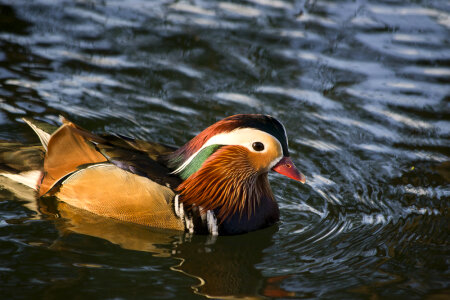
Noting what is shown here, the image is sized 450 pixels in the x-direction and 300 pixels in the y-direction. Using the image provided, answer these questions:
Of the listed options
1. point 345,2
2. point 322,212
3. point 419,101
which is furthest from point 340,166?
point 345,2

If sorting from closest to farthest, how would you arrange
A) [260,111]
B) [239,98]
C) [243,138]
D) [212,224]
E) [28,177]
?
[243,138], [212,224], [28,177], [260,111], [239,98]

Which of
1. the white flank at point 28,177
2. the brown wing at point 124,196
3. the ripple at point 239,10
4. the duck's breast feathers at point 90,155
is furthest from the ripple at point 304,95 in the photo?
the white flank at point 28,177

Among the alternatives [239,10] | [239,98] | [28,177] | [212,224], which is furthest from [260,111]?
[239,10]

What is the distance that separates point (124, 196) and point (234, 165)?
94 centimetres

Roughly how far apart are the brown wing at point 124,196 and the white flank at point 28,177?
1.19 ft

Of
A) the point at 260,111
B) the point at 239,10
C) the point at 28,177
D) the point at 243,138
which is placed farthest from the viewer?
the point at 239,10

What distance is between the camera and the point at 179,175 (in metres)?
5.96

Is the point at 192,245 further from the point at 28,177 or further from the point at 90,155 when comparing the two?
the point at 28,177

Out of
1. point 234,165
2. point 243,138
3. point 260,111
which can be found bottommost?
point 234,165

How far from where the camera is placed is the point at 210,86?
841 centimetres

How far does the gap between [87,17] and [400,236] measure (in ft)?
19.4

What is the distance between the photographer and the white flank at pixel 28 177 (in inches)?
243

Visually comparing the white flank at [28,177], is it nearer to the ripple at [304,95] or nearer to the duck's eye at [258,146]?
the duck's eye at [258,146]

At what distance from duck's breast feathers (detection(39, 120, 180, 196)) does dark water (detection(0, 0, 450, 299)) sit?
1.29 ft
